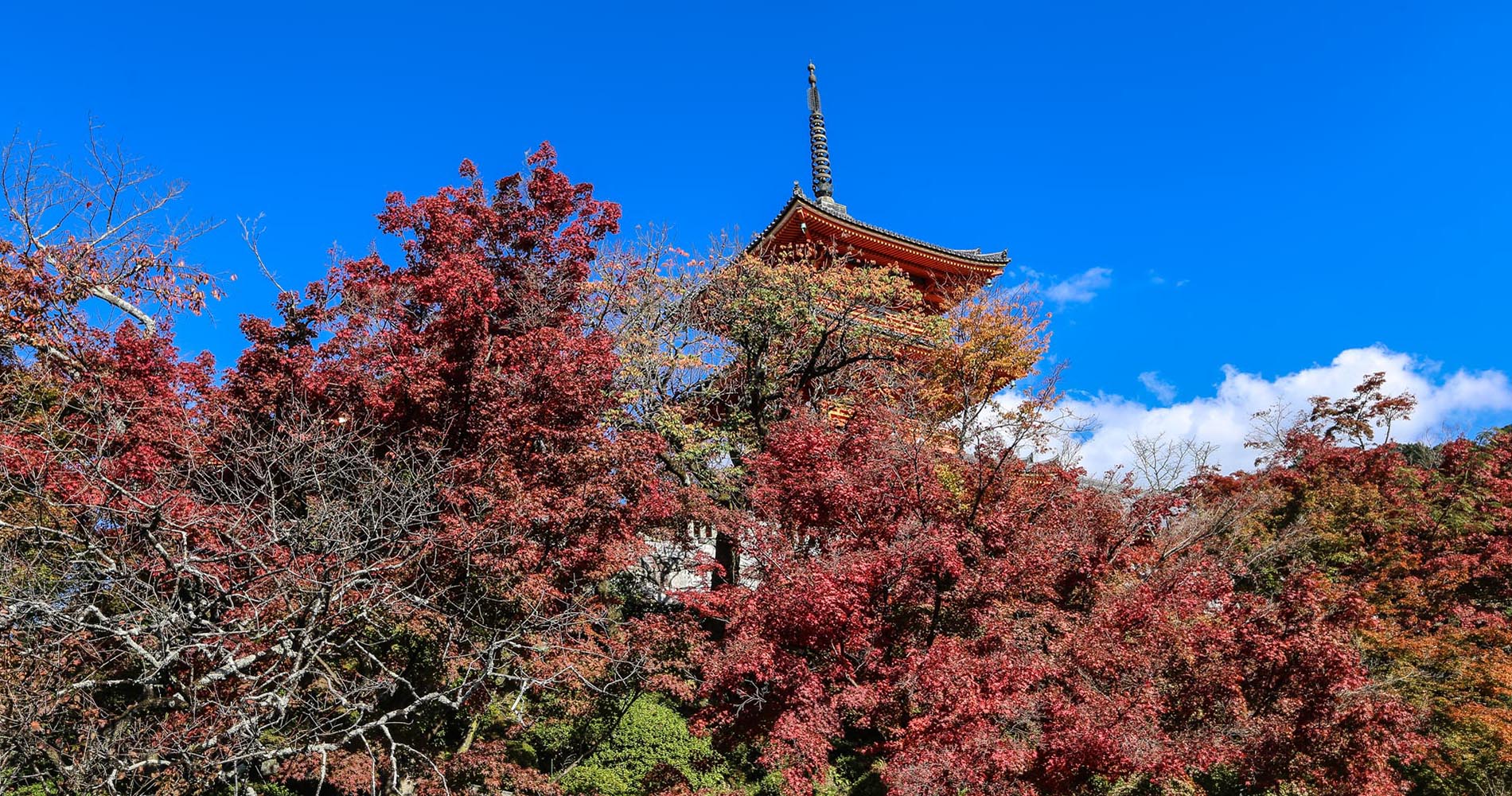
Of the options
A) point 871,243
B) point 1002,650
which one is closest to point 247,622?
point 1002,650

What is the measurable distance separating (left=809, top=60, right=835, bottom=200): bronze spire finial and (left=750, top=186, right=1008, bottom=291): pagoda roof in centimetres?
174

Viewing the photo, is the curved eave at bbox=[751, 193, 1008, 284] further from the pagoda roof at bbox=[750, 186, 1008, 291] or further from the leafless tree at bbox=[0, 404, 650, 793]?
the leafless tree at bbox=[0, 404, 650, 793]

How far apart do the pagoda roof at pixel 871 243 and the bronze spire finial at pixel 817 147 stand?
68.4 inches

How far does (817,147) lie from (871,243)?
5.80 m

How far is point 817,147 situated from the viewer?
2455cm

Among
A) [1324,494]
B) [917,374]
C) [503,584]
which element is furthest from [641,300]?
[1324,494]

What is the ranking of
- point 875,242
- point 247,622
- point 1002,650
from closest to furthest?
point 247,622 → point 1002,650 → point 875,242

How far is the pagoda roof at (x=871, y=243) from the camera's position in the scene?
1923cm

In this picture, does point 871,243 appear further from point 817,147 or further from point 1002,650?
point 1002,650

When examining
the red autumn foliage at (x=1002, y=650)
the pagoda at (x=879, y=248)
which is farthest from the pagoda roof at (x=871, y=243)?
the red autumn foliage at (x=1002, y=650)

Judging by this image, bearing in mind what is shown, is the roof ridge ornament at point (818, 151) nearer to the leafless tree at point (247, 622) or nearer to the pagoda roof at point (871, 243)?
the pagoda roof at point (871, 243)

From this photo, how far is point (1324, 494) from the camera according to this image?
15125 millimetres

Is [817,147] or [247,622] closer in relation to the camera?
[247,622]

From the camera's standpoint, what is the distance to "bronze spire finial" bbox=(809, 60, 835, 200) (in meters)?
23.8
